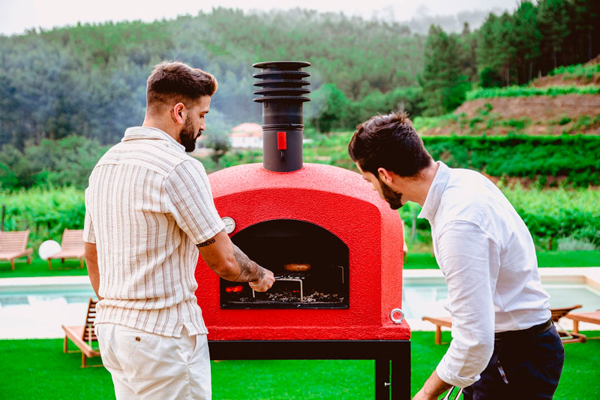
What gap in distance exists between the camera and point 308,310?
8.28 ft

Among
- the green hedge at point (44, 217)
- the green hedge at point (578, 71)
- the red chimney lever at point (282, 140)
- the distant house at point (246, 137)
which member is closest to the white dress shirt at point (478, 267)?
the red chimney lever at point (282, 140)

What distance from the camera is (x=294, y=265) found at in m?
2.64

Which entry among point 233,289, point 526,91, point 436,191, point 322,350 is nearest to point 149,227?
point 436,191

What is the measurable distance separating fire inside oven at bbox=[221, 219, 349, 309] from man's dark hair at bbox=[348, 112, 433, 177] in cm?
110

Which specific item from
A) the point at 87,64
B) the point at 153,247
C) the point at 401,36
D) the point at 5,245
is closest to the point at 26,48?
the point at 87,64

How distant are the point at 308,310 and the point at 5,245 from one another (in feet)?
24.1

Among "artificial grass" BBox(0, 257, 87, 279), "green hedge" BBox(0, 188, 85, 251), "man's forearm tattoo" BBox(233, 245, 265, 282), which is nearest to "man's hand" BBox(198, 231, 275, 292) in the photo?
"man's forearm tattoo" BBox(233, 245, 265, 282)

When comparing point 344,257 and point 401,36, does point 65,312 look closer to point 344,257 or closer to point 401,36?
point 344,257

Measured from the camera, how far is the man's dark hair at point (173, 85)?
1.72 m

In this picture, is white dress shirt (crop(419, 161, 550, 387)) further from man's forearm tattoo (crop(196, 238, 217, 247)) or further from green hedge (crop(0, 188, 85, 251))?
green hedge (crop(0, 188, 85, 251))

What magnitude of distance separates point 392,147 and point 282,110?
1262 mm

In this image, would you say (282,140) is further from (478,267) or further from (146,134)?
(478,267)

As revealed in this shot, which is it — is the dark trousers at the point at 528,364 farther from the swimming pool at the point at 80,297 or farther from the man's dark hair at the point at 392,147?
the swimming pool at the point at 80,297

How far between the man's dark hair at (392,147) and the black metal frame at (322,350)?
4.06 ft
